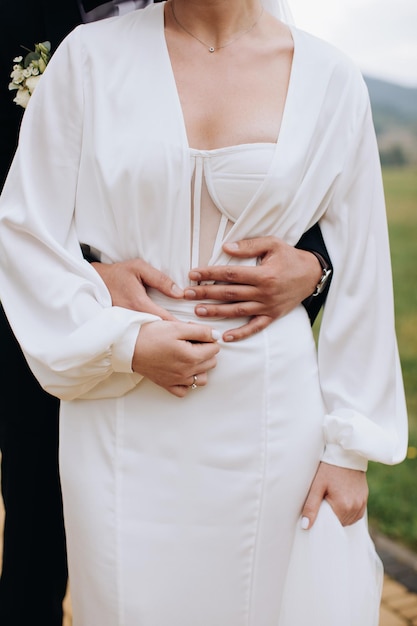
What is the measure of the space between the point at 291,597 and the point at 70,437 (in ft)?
2.19

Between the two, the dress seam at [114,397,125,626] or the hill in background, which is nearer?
the dress seam at [114,397,125,626]

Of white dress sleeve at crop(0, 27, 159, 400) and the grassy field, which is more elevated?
white dress sleeve at crop(0, 27, 159, 400)

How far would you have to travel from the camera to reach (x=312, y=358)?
6.56ft

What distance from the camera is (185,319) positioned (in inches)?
73.3

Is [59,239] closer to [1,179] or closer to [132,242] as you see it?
[132,242]

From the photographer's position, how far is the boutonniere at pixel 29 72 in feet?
7.14

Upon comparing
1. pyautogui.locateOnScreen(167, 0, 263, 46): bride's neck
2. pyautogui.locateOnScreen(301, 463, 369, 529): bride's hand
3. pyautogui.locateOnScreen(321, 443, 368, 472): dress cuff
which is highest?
pyautogui.locateOnScreen(167, 0, 263, 46): bride's neck

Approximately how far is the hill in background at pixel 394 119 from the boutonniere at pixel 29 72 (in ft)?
18.0

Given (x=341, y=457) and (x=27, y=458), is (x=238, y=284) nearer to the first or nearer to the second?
(x=341, y=457)

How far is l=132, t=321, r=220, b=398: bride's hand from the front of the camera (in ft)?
5.73

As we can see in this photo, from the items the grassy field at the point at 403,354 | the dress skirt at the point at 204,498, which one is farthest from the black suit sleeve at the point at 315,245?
the grassy field at the point at 403,354

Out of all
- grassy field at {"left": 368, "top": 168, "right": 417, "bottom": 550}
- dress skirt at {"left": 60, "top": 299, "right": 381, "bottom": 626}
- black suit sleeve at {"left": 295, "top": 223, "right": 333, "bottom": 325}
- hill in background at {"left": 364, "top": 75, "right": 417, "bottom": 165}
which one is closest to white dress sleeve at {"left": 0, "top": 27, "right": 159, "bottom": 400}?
dress skirt at {"left": 60, "top": 299, "right": 381, "bottom": 626}

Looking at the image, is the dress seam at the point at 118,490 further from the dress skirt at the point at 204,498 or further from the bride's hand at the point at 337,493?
the bride's hand at the point at 337,493

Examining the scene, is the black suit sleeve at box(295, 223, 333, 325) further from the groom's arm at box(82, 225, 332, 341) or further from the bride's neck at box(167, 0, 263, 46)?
the bride's neck at box(167, 0, 263, 46)
